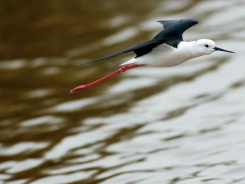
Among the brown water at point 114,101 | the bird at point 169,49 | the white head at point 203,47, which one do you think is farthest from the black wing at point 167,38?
the brown water at point 114,101

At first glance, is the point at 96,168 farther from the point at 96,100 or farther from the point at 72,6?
the point at 72,6

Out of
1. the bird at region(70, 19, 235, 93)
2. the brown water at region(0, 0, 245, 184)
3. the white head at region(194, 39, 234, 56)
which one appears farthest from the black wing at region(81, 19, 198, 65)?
the brown water at region(0, 0, 245, 184)

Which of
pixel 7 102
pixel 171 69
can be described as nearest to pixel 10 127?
pixel 7 102

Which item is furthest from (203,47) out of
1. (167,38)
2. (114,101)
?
(114,101)

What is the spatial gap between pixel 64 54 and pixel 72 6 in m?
1.68

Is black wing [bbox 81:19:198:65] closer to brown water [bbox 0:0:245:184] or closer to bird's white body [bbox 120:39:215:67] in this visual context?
bird's white body [bbox 120:39:215:67]

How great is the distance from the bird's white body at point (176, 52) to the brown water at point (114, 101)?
3395mm

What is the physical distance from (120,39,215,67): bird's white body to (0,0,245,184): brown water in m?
3.40

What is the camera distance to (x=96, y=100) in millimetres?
15906

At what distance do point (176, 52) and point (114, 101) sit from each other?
22.3 feet

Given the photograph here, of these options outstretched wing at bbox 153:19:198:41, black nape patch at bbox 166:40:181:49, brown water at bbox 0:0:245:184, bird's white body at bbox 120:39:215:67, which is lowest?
bird's white body at bbox 120:39:215:67

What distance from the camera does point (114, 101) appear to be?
623 inches

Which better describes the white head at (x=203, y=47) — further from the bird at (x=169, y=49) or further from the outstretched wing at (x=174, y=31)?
the outstretched wing at (x=174, y=31)

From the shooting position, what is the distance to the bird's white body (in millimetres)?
9102
